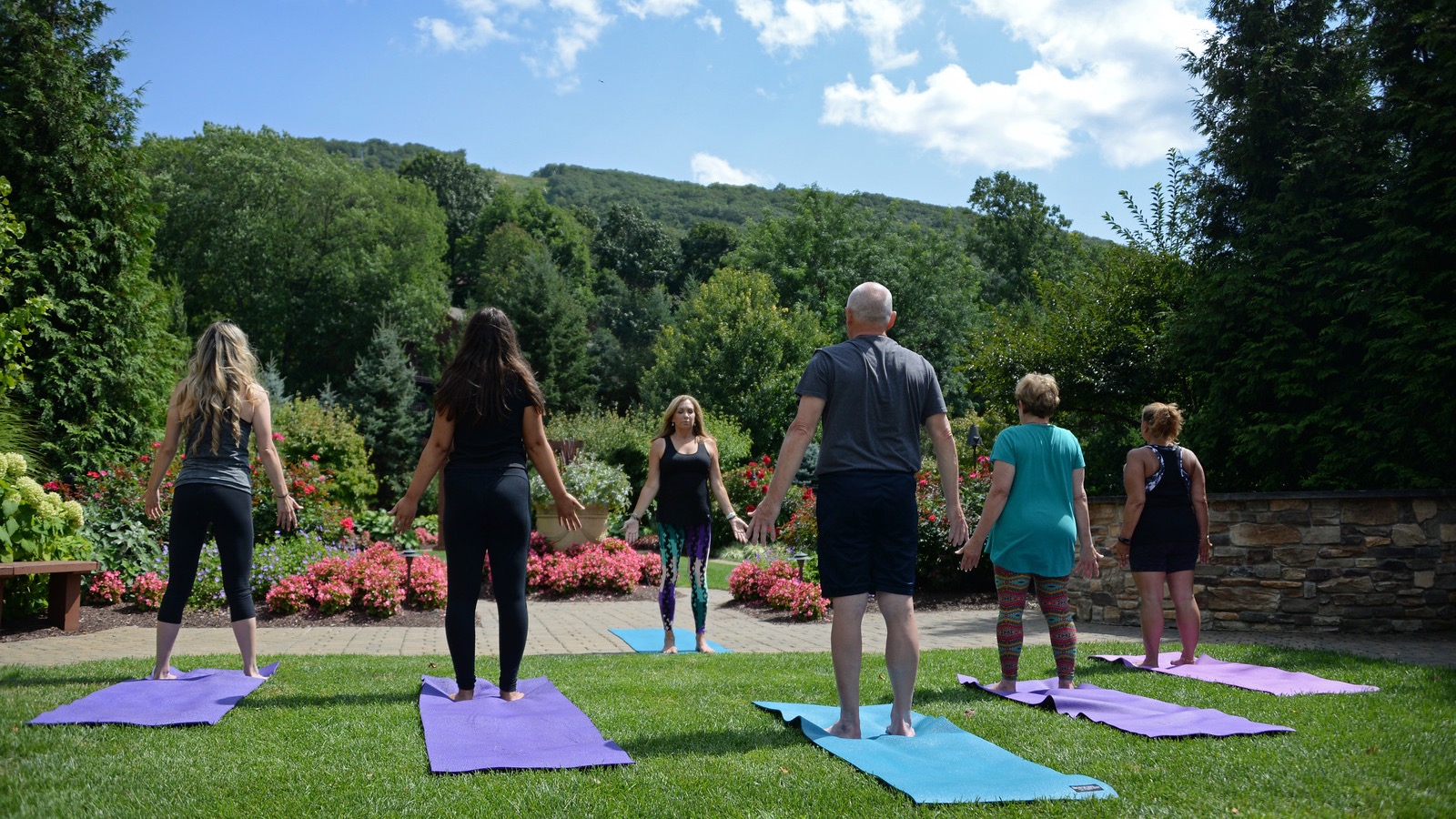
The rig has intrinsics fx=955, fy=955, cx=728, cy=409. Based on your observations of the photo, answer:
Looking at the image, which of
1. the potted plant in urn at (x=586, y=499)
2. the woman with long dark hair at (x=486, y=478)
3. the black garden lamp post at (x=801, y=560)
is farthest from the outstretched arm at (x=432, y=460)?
the potted plant in urn at (x=586, y=499)

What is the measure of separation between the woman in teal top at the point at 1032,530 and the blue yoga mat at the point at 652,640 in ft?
8.86

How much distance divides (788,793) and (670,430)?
174 inches

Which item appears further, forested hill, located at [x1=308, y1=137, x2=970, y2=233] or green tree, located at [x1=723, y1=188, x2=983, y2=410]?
forested hill, located at [x1=308, y1=137, x2=970, y2=233]

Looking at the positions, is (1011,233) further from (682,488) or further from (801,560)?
(682,488)

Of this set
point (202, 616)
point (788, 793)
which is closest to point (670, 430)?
point (788, 793)

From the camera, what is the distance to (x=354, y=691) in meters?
5.12

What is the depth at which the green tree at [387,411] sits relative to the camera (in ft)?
94.5

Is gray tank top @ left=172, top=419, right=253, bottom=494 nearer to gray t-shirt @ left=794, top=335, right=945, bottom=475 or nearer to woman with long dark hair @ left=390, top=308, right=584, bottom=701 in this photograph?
woman with long dark hair @ left=390, top=308, right=584, bottom=701

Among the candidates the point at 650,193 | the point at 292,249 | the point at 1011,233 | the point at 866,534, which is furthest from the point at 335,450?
the point at 650,193

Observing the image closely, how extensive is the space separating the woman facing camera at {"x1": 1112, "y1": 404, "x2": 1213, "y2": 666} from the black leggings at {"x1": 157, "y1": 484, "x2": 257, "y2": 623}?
209 inches

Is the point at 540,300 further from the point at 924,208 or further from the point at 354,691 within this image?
the point at 924,208

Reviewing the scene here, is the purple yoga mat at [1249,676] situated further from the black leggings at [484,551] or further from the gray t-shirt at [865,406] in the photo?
the black leggings at [484,551]

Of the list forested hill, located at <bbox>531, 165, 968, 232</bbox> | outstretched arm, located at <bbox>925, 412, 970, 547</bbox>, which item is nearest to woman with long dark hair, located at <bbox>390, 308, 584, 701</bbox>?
outstretched arm, located at <bbox>925, 412, 970, 547</bbox>

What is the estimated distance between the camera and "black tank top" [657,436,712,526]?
281 inches
